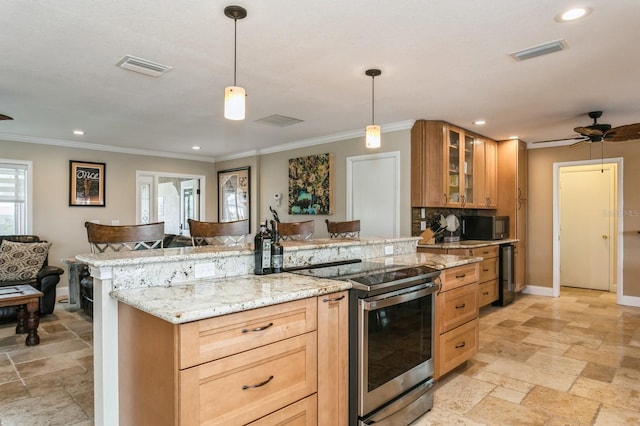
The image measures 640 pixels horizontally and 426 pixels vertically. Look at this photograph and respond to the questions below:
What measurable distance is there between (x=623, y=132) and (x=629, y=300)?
9.19 feet

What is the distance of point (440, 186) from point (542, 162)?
98.7 inches

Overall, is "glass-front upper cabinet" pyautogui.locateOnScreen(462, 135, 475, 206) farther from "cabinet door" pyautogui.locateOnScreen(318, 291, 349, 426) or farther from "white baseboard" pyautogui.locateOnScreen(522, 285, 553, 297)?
"cabinet door" pyautogui.locateOnScreen(318, 291, 349, 426)

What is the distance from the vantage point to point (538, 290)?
20.5 ft

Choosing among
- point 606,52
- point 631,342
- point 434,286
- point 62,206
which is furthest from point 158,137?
point 631,342

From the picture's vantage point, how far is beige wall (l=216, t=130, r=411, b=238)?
4.94 m

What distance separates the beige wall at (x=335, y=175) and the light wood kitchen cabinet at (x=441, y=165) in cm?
13

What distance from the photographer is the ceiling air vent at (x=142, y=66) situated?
2879mm

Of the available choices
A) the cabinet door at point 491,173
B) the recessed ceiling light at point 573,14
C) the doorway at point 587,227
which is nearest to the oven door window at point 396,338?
the recessed ceiling light at point 573,14

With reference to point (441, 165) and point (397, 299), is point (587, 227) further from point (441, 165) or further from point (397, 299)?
point (397, 299)

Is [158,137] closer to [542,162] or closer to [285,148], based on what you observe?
[285,148]

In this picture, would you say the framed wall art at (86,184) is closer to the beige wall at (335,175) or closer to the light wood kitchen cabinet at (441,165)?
the beige wall at (335,175)

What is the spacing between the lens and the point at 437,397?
2760mm

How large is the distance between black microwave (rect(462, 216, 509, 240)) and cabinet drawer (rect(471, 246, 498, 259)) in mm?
289

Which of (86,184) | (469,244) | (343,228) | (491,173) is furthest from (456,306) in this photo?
(86,184)
